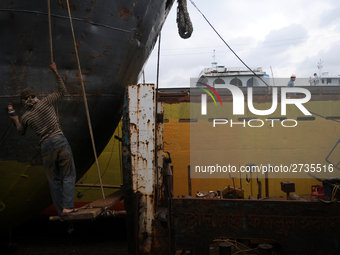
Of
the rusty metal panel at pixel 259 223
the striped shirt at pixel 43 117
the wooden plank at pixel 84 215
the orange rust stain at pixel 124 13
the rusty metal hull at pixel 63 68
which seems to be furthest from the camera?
the orange rust stain at pixel 124 13

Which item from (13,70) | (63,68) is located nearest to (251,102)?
(63,68)

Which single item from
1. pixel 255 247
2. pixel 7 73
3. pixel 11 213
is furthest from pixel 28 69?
pixel 255 247

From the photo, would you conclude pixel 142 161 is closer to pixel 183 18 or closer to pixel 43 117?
A: pixel 43 117

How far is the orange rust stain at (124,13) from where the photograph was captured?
11.8 ft

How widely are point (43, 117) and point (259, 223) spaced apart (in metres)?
2.71

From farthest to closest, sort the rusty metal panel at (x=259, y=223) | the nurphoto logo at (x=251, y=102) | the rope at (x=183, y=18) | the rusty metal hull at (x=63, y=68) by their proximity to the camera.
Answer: the nurphoto logo at (x=251, y=102) < the rope at (x=183, y=18) < the rusty metal hull at (x=63, y=68) < the rusty metal panel at (x=259, y=223)

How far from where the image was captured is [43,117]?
296 centimetres

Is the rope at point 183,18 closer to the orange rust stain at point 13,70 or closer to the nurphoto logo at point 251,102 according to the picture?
the orange rust stain at point 13,70

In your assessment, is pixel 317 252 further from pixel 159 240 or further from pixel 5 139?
pixel 5 139

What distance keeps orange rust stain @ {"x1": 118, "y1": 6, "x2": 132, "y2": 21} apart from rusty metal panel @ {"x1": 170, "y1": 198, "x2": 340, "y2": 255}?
2.48 metres

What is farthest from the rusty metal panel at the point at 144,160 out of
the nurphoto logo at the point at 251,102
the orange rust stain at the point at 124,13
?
the nurphoto logo at the point at 251,102

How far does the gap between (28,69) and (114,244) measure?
12.2ft

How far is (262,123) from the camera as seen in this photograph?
255 inches

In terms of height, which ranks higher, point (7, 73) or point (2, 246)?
point (7, 73)
